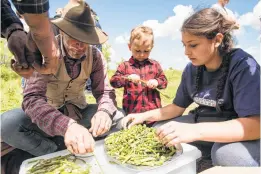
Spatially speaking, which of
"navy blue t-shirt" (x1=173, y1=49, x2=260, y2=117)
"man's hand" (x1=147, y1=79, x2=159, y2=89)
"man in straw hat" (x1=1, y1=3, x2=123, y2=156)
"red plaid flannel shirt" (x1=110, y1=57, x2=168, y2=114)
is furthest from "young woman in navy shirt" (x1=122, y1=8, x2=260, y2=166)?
"red plaid flannel shirt" (x1=110, y1=57, x2=168, y2=114)

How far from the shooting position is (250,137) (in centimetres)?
223

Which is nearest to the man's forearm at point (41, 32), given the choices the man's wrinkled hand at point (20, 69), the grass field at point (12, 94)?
the man's wrinkled hand at point (20, 69)

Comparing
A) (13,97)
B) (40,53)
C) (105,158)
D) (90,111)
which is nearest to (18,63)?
(40,53)

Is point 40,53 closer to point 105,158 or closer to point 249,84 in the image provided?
point 105,158

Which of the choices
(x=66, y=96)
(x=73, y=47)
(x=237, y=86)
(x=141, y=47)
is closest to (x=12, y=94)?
(x=141, y=47)

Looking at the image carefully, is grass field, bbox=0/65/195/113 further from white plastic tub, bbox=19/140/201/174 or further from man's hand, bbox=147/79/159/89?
white plastic tub, bbox=19/140/201/174

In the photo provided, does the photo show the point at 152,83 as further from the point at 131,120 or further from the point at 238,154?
the point at 238,154

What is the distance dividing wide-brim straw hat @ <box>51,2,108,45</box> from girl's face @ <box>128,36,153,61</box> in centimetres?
98

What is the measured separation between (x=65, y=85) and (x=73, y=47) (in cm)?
44

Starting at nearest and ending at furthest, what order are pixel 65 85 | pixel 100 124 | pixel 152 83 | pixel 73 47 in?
pixel 100 124 → pixel 73 47 → pixel 65 85 → pixel 152 83

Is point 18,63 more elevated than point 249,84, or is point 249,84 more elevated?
point 18,63

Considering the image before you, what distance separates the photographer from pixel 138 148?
2256 mm

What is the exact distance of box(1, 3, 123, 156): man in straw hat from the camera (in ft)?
8.20

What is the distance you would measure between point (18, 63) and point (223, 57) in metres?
1.67
